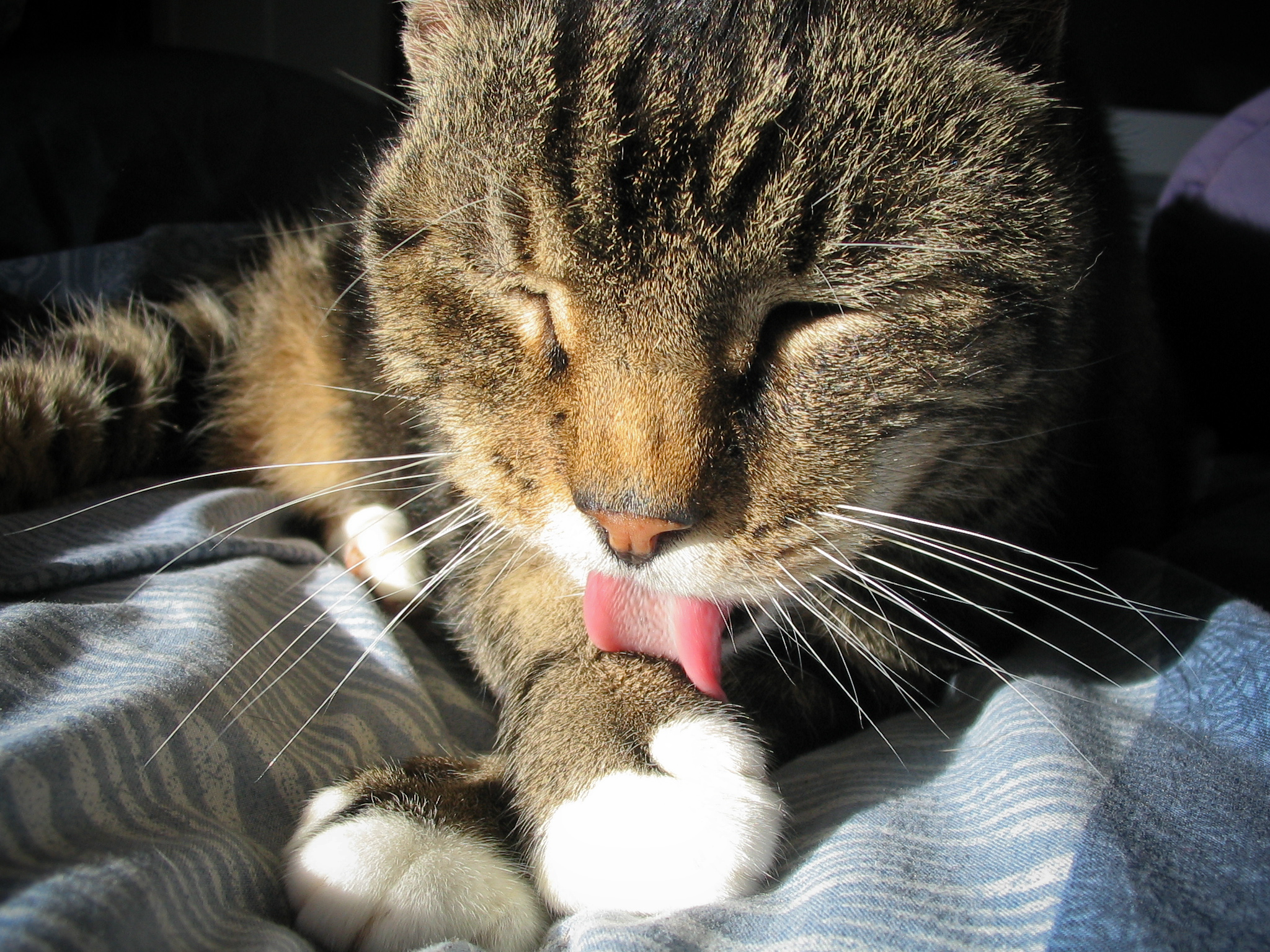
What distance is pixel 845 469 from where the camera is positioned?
67cm

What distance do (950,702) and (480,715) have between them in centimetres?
49

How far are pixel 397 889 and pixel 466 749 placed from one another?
0.78 feet

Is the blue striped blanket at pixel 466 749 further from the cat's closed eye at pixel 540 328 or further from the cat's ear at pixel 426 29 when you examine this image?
the cat's ear at pixel 426 29

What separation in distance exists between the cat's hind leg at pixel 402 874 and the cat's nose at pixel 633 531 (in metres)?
0.25

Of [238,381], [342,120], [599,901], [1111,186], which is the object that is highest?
[342,120]

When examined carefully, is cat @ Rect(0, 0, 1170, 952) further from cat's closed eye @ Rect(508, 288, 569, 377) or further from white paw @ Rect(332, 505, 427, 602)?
white paw @ Rect(332, 505, 427, 602)

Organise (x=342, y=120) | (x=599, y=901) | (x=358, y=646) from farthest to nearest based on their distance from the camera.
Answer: (x=342, y=120)
(x=358, y=646)
(x=599, y=901)

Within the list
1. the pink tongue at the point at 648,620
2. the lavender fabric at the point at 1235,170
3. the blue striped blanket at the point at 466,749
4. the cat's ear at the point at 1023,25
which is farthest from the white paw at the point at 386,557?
the lavender fabric at the point at 1235,170

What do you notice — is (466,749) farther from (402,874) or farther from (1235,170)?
(1235,170)

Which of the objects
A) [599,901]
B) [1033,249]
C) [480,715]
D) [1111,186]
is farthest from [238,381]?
[1111,186]

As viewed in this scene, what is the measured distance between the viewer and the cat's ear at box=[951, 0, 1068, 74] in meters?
0.70

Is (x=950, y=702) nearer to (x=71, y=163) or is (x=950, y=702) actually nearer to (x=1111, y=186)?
(x=1111, y=186)

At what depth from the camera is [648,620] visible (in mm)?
754

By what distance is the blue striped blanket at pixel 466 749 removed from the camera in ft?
1.54
